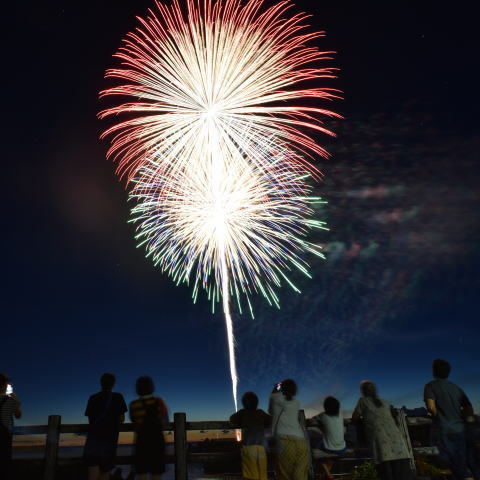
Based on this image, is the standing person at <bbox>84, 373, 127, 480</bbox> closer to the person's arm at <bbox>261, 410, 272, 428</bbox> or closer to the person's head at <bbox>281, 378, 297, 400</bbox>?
the person's arm at <bbox>261, 410, 272, 428</bbox>

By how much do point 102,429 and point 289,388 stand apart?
2741 mm

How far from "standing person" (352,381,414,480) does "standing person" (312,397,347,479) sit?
67cm

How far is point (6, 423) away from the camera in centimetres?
609

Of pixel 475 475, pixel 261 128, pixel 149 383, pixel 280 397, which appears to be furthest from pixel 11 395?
pixel 261 128

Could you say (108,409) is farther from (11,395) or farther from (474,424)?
(474,424)

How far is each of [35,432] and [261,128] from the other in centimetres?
1103

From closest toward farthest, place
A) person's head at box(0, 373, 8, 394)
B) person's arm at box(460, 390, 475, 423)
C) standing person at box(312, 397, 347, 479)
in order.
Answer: person's arm at box(460, 390, 475, 423) → person's head at box(0, 373, 8, 394) → standing person at box(312, 397, 347, 479)

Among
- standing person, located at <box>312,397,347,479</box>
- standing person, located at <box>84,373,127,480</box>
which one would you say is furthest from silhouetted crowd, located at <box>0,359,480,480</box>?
standing person, located at <box>312,397,347,479</box>

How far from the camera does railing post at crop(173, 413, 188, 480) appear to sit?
6.85 m

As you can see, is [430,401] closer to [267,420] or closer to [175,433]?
[267,420]

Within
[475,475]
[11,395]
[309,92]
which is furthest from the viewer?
[309,92]

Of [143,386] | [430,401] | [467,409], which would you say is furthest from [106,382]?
[467,409]

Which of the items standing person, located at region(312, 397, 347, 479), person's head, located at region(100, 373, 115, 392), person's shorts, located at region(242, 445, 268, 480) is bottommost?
person's shorts, located at region(242, 445, 268, 480)

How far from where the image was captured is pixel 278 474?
625cm
